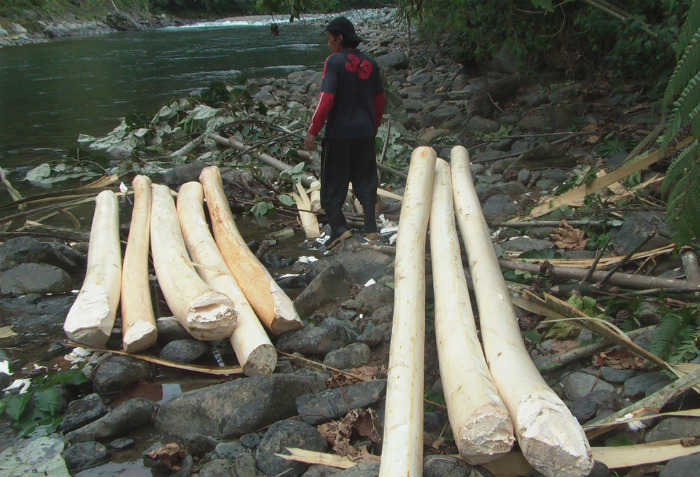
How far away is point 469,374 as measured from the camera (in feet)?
8.89

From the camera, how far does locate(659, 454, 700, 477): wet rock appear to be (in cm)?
225

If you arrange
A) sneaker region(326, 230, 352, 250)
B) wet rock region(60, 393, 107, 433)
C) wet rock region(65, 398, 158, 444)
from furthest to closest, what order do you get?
1. sneaker region(326, 230, 352, 250)
2. wet rock region(60, 393, 107, 433)
3. wet rock region(65, 398, 158, 444)

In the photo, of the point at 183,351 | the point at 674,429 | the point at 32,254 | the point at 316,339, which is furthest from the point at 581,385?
the point at 32,254

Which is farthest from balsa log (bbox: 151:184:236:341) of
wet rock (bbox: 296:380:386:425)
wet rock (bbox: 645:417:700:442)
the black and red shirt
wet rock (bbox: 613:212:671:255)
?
wet rock (bbox: 613:212:671:255)

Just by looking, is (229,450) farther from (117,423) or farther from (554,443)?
(554,443)

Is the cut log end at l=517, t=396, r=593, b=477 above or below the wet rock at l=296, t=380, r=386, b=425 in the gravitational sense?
above

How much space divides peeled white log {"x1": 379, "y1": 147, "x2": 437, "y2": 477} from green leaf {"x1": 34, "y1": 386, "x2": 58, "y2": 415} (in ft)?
6.42

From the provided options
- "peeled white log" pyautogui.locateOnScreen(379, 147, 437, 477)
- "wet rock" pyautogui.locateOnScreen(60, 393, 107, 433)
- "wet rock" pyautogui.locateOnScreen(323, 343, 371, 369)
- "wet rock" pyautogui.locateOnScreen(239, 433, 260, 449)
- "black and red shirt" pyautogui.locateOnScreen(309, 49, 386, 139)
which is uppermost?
"black and red shirt" pyautogui.locateOnScreen(309, 49, 386, 139)

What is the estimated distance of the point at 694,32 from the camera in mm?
2270

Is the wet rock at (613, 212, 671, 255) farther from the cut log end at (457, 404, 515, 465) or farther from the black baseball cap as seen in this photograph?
the black baseball cap

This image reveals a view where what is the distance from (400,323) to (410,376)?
44 centimetres

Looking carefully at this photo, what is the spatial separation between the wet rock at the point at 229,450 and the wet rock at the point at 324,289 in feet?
5.07

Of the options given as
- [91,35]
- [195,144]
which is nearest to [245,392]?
[195,144]

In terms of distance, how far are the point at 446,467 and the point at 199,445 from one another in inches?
51.1
